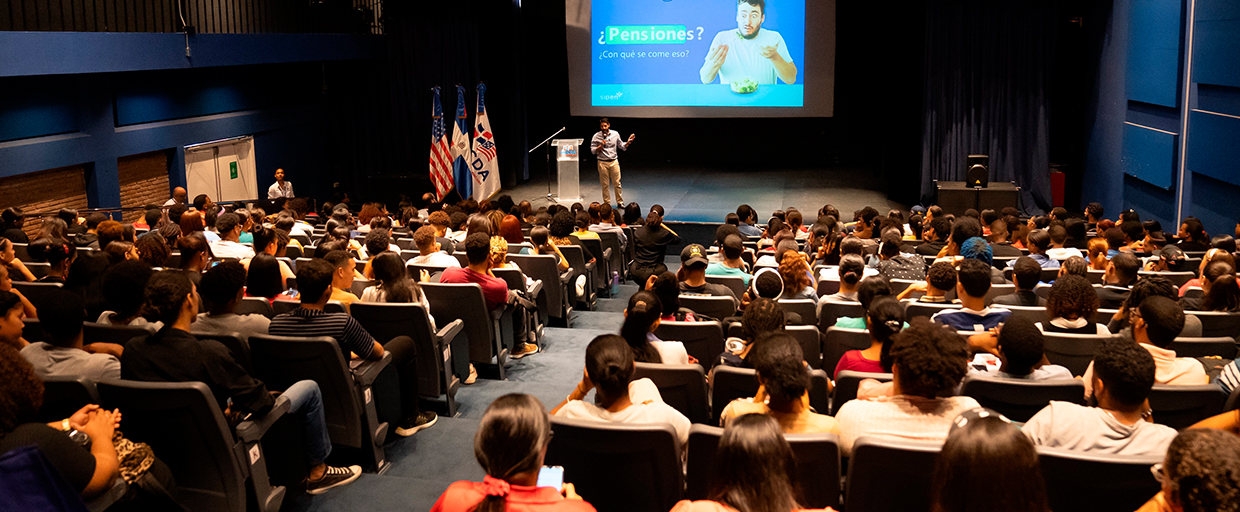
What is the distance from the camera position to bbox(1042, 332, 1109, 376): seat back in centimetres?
407

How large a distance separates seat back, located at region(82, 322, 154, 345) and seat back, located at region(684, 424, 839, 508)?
2541mm

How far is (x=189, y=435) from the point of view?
320cm

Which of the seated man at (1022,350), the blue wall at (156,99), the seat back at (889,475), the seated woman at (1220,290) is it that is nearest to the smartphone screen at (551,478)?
the seat back at (889,475)

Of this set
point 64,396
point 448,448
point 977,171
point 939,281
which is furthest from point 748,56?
point 64,396

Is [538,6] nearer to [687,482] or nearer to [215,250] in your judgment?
[215,250]

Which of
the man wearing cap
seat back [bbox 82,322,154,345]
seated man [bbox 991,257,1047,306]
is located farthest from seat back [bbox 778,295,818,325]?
seat back [bbox 82,322,154,345]

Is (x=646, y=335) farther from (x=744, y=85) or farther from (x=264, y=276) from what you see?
(x=744, y=85)

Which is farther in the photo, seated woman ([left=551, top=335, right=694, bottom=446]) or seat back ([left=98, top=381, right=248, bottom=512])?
seat back ([left=98, top=381, right=248, bottom=512])

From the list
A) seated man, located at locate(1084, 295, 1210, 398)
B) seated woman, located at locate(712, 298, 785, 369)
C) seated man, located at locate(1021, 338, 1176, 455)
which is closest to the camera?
seated man, located at locate(1021, 338, 1176, 455)

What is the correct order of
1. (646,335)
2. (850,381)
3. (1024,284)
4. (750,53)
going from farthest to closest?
1. (750,53)
2. (1024,284)
3. (646,335)
4. (850,381)

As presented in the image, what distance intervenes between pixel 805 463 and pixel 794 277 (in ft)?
8.99

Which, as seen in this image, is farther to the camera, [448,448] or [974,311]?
[974,311]

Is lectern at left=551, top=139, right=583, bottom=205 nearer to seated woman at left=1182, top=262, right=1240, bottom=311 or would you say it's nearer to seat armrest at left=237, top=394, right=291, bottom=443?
seated woman at left=1182, top=262, right=1240, bottom=311

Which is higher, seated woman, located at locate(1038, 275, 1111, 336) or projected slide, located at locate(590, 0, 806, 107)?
projected slide, located at locate(590, 0, 806, 107)
